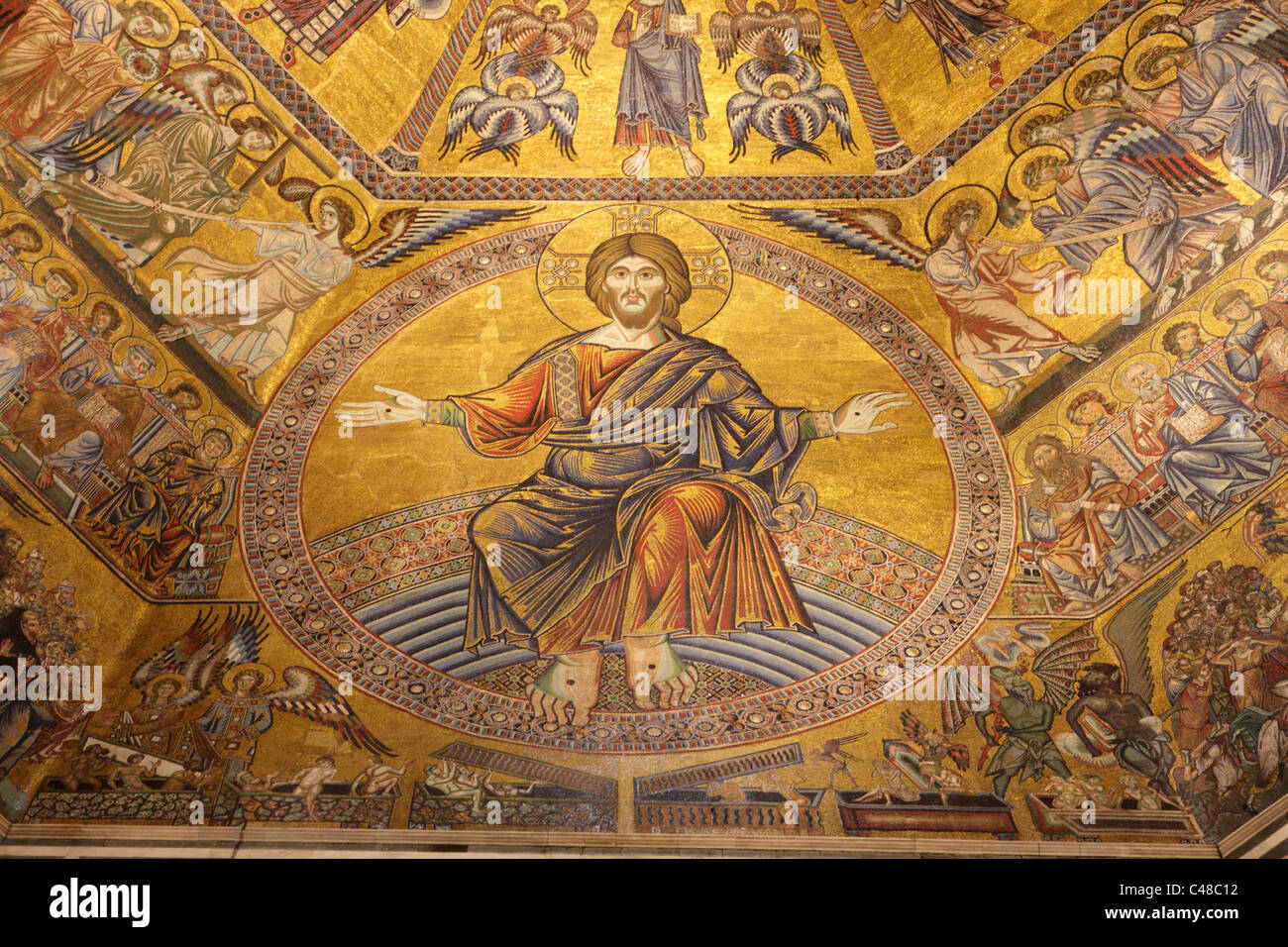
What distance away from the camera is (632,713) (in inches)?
425

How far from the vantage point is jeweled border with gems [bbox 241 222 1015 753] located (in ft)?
35.2

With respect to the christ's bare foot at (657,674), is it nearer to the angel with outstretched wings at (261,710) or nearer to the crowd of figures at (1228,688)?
the angel with outstretched wings at (261,710)

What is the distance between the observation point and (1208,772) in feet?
33.8

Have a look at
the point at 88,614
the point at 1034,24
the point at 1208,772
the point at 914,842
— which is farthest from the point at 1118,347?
the point at 88,614

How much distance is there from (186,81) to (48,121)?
1.09 m

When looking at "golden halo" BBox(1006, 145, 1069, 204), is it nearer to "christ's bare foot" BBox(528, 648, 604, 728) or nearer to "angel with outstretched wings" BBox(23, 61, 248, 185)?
"christ's bare foot" BBox(528, 648, 604, 728)

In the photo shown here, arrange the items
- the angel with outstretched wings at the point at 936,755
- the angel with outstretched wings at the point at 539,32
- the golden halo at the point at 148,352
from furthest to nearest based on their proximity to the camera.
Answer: the angel with outstretched wings at the point at 539,32
the golden halo at the point at 148,352
the angel with outstretched wings at the point at 936,755

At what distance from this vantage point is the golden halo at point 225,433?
11.6m

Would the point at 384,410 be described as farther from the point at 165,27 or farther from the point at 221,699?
the point at 165,27

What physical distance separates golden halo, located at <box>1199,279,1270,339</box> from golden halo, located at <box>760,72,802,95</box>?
12.5 feet

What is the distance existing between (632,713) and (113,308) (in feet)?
17.0

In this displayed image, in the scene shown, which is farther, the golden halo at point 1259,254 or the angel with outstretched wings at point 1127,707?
the golden halo at point 1259,254

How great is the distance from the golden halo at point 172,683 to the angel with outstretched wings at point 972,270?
6049 millimetres

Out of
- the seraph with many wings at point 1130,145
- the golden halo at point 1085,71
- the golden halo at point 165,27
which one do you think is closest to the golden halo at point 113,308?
→ the golden halo at point 165,27
